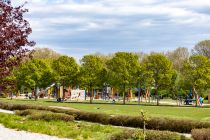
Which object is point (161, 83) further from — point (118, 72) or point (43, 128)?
point (43, 128)

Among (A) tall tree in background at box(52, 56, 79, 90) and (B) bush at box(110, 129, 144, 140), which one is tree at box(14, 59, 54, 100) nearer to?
(A) tall tree in background at box(52, 56, 79, 90)

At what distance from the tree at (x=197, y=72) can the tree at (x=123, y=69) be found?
7.35m

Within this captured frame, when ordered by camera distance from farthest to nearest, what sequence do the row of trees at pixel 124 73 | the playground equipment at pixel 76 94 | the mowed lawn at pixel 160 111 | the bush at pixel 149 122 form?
the playground equipment at pixel 76 94
the row of trees at pixel 124 73
the mowed lawn at pixel 160 111
the bush at pixel 149 122

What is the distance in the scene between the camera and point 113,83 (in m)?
56.6

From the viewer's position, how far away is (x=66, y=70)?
61.2 metres

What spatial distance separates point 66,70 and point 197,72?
783 inches

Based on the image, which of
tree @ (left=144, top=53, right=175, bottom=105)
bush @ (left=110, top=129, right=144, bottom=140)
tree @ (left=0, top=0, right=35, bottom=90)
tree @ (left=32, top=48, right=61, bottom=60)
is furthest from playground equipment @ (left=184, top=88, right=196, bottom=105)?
tree @ (left=0, top=0, right=35, bottom=90)

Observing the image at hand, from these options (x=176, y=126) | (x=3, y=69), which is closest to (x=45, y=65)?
(x=176, y=126)

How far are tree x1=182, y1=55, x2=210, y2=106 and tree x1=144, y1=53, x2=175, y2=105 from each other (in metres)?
2.20

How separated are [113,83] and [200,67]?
39.5 feet

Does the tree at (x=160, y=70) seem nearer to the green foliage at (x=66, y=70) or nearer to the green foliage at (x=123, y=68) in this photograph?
the green foliage at (x=123, y=68)

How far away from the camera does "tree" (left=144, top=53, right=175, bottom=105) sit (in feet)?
176

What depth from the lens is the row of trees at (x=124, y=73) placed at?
52522 millimetres

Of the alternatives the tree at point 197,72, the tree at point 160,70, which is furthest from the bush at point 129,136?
the tree at point 160,70
